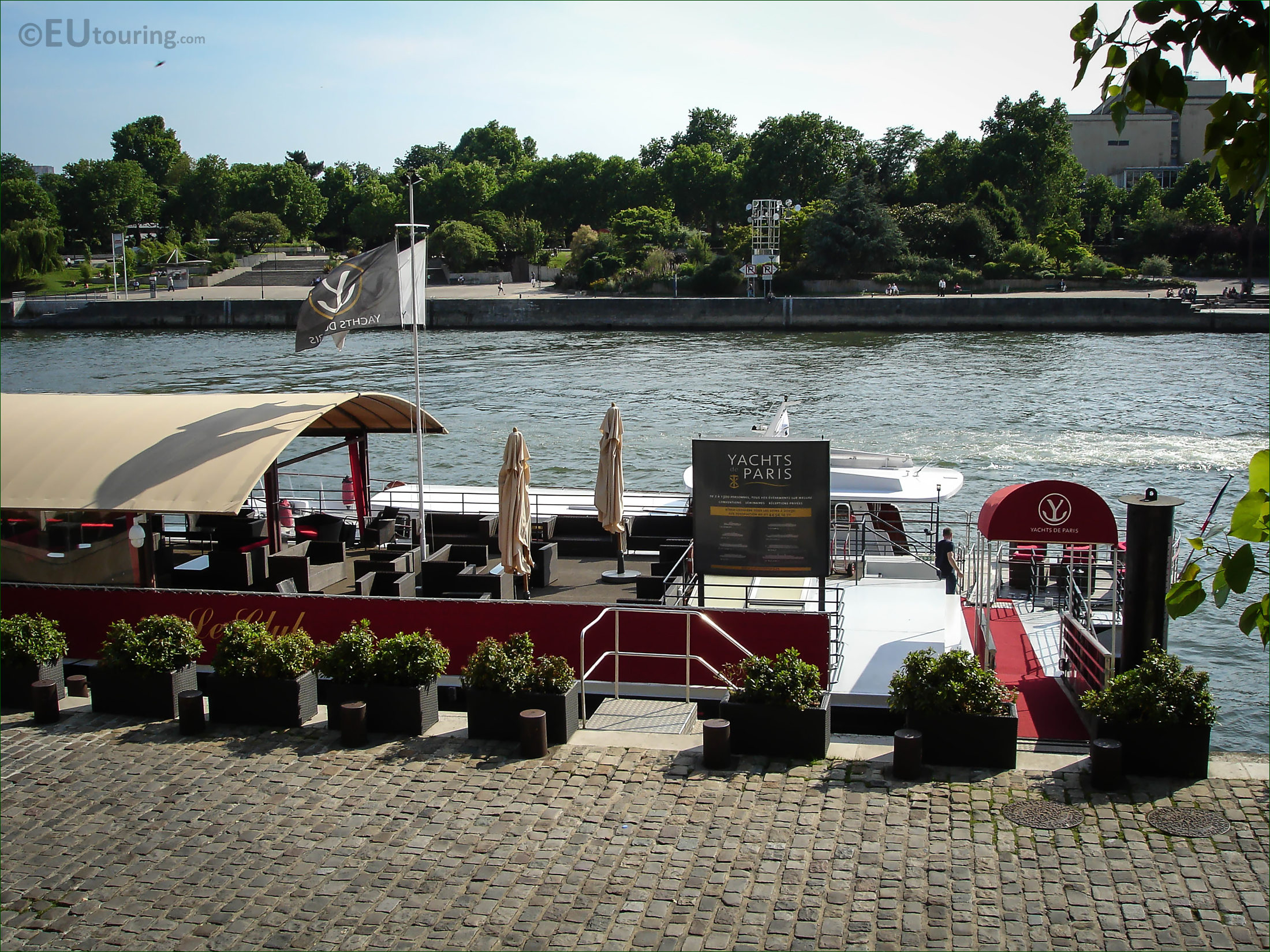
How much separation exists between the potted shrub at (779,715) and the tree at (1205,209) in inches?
3654

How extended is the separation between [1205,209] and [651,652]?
92916mm

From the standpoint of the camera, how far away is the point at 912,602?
13633 millimetres

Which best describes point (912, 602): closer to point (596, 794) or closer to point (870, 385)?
point (596, 794)

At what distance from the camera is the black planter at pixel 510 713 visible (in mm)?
9219

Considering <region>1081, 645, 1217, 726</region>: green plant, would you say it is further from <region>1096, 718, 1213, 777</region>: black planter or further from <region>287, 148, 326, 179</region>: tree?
<region>287, 148, 326, 179</region>: tree

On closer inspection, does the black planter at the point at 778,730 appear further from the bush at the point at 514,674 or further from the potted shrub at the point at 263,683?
the potted shrub at the point at 263,683

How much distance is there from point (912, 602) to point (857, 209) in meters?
76.9

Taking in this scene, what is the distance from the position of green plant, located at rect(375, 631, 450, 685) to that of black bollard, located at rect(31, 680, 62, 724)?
2924 mm

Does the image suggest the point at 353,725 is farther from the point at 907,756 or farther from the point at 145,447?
the point at 145,447

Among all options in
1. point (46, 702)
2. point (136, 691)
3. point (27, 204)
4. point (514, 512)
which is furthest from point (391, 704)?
point (27, 204)

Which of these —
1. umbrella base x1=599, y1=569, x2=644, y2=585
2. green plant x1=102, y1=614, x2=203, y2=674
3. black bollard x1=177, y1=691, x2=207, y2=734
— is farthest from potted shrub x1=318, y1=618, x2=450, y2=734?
umbrella base x1=599, y1=569, x2=644, y2=585

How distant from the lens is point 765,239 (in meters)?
90.4

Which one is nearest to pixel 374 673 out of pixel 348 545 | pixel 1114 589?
pixel 348 545

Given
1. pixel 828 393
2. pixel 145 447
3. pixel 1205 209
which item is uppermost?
pixel 1205 209
